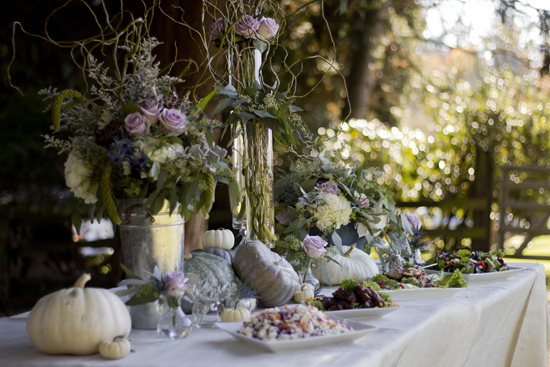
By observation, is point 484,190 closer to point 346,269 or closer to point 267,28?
point 346,269

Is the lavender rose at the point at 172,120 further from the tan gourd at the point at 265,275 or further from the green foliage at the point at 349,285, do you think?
the green foliage at the point at 349,285

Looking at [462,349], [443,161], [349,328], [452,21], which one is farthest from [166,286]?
[452,21]

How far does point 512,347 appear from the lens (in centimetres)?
175

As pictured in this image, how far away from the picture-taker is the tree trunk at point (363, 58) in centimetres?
523

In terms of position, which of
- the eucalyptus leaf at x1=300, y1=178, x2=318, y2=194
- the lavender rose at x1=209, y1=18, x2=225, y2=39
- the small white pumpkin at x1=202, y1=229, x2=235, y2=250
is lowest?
the small white pumpkin at x1=202, y1=229, x2=235, y2=250

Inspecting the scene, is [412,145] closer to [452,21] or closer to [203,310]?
[452,21]

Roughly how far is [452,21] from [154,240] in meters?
4.89

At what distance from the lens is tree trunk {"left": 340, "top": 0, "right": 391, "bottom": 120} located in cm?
523

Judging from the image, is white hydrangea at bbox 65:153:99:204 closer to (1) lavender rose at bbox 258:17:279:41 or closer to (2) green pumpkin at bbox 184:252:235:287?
(2) green pumpkin at bbox 184:252:235:287

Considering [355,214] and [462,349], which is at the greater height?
[355,214]

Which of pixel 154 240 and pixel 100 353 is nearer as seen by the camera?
pixel 100 353

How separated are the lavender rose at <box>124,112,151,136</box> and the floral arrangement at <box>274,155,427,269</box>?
27.6 inches

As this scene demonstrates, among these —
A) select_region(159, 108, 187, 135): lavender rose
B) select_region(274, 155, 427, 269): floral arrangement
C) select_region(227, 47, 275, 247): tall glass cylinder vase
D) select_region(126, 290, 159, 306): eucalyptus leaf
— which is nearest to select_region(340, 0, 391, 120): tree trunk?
select_region(274, 155, 427, 269): floral arrangement

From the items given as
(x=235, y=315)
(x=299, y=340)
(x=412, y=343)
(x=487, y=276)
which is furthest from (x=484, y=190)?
(x=299, y=340)
